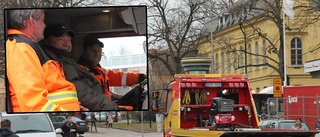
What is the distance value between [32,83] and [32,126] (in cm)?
1266

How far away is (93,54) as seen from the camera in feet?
37.6

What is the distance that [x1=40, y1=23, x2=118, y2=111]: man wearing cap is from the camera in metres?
11.0

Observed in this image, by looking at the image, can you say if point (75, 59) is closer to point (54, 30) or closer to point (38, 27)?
point (54, 30)

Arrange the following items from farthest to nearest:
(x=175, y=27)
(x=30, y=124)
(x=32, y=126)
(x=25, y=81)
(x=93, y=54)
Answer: (x=175, y=27) < (x=30, y=124) < (x=32, y=126) < (x=93, y=54) < (x=25, y=81)

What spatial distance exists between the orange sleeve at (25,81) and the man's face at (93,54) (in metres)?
0.90

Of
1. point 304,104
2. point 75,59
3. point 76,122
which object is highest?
point 75,59

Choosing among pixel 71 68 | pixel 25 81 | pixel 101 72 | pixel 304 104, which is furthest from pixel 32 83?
pixel 304 104

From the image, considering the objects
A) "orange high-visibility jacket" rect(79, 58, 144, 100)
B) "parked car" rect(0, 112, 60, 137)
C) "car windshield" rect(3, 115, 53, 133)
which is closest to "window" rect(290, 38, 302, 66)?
"parked car" rect(0, 112, 60, 137)

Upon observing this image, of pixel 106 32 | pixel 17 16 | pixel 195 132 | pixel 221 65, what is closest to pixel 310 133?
pixel 195 132

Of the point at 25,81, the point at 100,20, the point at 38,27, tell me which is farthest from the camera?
the point at 100,20

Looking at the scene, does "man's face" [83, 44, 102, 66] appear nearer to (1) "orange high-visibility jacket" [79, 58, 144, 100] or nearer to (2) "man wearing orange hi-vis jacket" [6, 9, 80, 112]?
(1) "orange high-visibility jacket" [79, 58, 144, 100]

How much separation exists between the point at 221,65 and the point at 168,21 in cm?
1985

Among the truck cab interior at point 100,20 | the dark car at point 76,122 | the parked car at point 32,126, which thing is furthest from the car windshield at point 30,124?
the dark car at point 76,122

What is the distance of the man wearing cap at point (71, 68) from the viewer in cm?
1105
